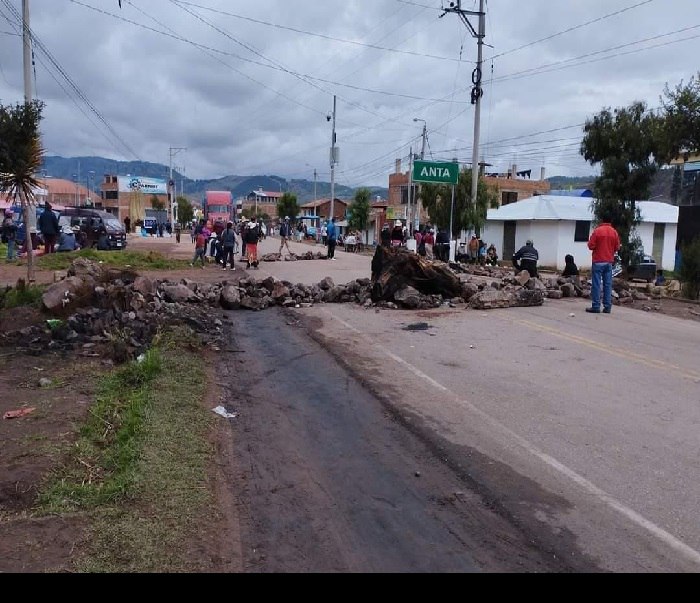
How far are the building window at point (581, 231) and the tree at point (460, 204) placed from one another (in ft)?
17.2

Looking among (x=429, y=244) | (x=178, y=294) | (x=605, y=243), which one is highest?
(x=605, y=243)

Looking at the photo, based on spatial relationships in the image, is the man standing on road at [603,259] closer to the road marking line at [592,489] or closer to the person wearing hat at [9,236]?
the road marking line at [592,489]

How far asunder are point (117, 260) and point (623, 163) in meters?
18.2

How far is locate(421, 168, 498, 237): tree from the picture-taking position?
32.9 meters

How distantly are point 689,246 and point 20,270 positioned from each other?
786 inches

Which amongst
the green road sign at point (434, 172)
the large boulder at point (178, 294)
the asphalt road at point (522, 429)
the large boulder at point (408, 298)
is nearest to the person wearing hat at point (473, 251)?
the green road sign at point (434, 172)

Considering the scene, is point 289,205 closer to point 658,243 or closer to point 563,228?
point 563,228

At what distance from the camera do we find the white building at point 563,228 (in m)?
38.9

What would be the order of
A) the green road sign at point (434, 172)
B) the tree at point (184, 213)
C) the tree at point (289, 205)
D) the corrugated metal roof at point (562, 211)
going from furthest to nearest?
the tree at point (184, 213) → the tree at point (289, 205) → the corrugated metal roof at point (562, 211) → the green road sign at point (434, 172)

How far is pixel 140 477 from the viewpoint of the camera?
5.00 meters

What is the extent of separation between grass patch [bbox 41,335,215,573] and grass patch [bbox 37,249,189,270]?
16933mm

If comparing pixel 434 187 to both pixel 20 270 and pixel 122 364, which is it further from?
pixel 122 364

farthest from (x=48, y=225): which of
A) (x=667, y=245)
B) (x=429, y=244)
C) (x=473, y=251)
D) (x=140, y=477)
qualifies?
(x=667, y=245)
